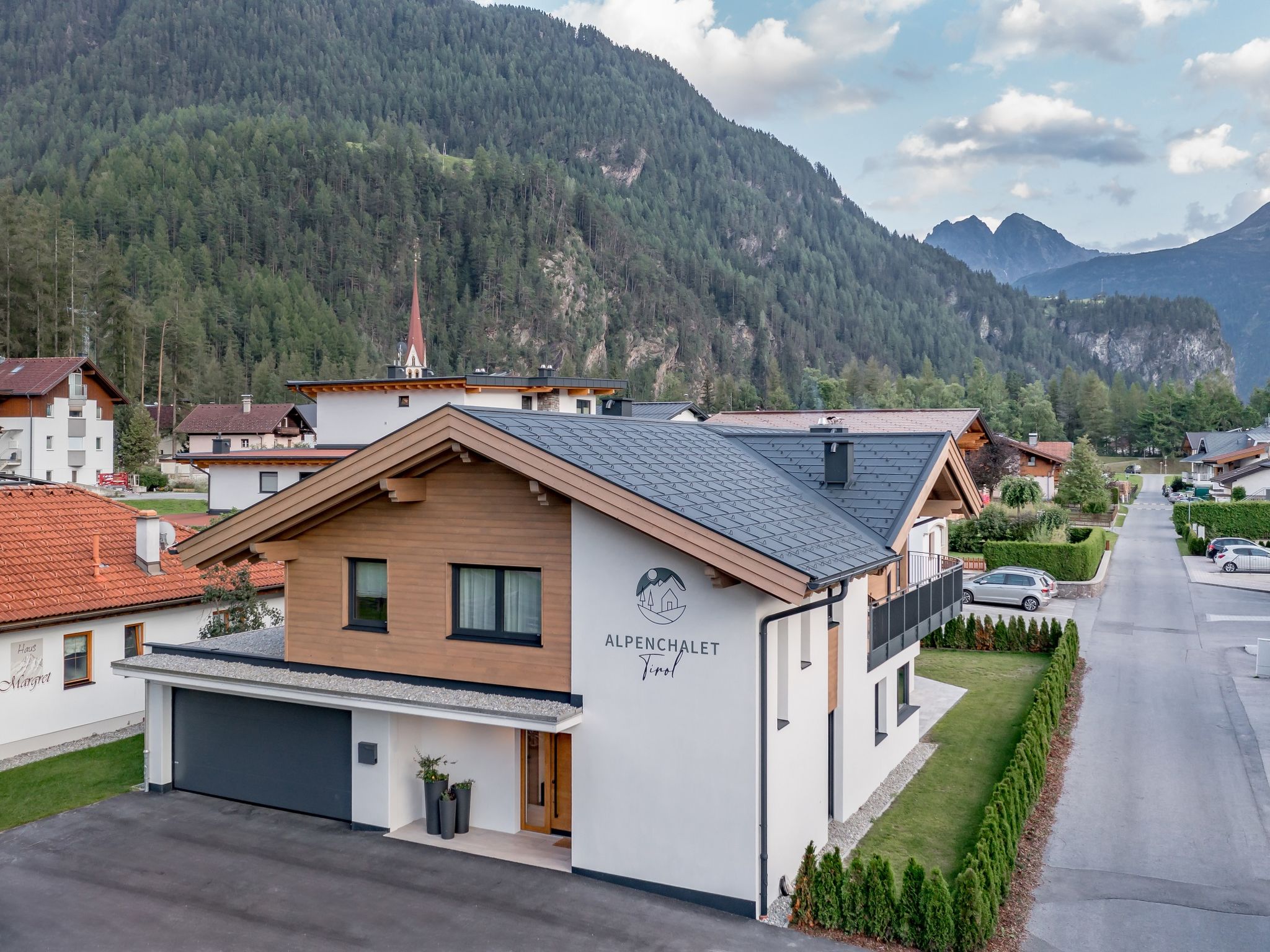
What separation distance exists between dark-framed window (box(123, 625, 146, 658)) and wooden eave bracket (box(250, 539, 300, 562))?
727cm

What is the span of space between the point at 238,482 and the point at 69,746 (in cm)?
3457

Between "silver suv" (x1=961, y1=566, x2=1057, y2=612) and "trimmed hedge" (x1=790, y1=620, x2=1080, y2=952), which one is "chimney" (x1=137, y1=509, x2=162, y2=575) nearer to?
"trimmed hedge" (x1=790, y1=620, x2=1080, y2=952)

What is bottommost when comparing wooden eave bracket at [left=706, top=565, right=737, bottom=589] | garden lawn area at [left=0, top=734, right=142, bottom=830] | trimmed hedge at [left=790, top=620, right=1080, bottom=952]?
garden lawn area at [left=0, top=734, right=142, bottom=830]

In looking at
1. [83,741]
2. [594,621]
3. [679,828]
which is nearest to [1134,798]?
[679,828]

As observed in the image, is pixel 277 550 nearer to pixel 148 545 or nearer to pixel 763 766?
pixel 763 766

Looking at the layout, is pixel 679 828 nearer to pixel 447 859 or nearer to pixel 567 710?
pixel 567 710

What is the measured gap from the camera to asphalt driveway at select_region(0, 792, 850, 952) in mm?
11164

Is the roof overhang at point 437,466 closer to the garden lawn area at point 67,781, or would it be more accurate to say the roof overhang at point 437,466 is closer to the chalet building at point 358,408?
the garden lawn area at point 67,781

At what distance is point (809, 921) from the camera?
11734 mm

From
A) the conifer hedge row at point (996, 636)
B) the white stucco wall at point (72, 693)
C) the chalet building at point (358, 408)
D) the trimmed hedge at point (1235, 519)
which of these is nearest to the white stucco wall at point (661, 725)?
the white stucco wall at point (72, 693)

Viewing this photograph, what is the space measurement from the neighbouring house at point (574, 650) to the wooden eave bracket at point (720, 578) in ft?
0.15

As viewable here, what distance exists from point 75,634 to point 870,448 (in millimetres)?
15322

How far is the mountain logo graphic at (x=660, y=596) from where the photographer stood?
12.4 metres

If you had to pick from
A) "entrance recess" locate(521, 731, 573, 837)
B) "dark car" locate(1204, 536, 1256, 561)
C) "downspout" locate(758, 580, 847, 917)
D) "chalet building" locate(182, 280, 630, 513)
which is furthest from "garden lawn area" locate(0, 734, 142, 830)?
"dark car" locate(1204, 536, 1256, 561)
